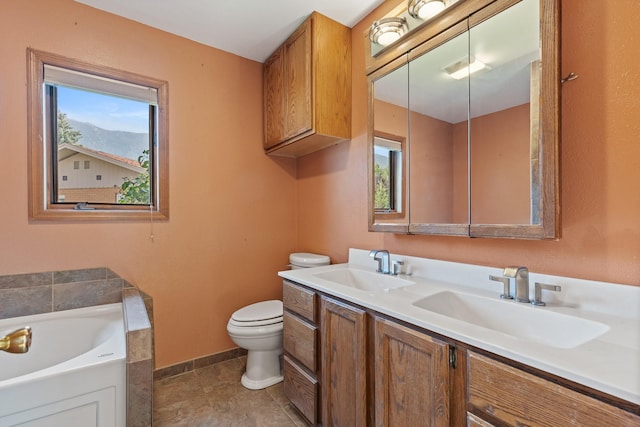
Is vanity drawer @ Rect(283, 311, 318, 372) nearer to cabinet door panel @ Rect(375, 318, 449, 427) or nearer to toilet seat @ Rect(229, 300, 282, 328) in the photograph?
toilet seat @ Rect(229, 300, 282, 328)

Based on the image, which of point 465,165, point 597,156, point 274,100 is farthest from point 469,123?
point 274,100

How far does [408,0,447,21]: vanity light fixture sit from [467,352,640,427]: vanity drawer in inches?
59.7

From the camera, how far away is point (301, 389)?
1.59m

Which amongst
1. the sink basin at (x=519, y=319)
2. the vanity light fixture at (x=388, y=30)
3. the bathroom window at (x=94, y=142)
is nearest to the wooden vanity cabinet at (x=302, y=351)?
the sink basin at (x=519, y=319)

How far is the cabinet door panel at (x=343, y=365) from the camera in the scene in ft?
3.99

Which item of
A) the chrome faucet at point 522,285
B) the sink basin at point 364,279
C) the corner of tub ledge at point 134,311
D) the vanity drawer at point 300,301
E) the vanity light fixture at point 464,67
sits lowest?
the corner of tub ledge at point 134,311

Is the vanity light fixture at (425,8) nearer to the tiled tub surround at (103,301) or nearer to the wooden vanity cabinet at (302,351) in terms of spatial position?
the wooden vanity cabinet at (302,351)

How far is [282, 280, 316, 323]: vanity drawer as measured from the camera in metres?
1.50

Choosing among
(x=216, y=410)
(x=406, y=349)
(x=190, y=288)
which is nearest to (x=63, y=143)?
(x=190, y=288)

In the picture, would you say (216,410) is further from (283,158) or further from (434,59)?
(434,59)

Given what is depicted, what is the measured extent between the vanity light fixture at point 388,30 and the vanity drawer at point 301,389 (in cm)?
190

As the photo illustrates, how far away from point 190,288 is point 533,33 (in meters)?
2.49

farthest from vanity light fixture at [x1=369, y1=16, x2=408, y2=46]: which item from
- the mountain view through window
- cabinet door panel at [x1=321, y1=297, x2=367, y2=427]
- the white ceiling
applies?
the mountain view through window

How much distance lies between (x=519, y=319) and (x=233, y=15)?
2.34 meters
